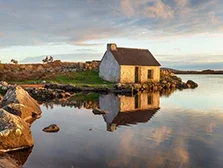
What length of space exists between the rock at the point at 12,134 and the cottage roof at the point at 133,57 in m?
27.0

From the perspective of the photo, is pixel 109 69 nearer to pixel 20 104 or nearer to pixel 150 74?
pixel 150 74

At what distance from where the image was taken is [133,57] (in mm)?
39844

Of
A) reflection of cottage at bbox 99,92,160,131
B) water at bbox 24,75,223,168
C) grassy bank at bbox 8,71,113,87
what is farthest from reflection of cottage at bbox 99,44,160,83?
water at bbox 24,75,223,168

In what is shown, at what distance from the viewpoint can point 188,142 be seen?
11.6m

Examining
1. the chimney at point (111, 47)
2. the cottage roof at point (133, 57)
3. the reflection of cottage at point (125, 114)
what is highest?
the chimney at point (111, 47)

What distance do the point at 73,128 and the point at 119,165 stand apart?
18.7 ft

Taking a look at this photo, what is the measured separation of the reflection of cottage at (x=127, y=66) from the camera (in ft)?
123

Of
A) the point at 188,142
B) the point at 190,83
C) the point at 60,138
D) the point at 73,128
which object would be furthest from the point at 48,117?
the point at 190,83

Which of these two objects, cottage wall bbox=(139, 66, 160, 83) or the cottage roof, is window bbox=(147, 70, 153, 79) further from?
the cottage roof

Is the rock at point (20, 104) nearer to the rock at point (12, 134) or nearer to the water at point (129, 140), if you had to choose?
the water at point (129, 140)

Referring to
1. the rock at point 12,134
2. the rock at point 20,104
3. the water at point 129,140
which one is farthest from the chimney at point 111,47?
the rock at point 12,134

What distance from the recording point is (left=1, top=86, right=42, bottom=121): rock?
48.7ft

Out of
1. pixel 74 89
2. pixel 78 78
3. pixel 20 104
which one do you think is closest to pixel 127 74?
pixel 78 78

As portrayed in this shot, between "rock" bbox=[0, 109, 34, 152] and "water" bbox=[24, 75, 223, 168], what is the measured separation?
1.83 ft
